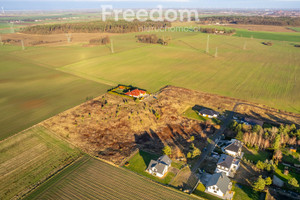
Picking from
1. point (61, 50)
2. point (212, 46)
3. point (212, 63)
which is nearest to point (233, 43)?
point (212, 46)

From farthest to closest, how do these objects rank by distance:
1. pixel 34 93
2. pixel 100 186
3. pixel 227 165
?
pixel 34 93
pixel 227 165
pixel 100 186

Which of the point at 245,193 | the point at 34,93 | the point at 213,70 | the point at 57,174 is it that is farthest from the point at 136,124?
the point at 213,70

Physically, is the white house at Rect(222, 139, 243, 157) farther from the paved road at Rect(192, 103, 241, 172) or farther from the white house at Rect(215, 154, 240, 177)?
the paved road at Rect(192, 103, 241, 172)

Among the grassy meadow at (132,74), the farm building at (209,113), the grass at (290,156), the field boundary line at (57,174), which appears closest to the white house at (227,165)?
the grass at (290,156)

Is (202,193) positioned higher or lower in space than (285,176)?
lower

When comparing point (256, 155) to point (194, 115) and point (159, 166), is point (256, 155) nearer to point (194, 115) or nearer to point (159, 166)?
point (194, 115)

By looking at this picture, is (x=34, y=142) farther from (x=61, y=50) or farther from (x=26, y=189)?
(x=61, y=50)

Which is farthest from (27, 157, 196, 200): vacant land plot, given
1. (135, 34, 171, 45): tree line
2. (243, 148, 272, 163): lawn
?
(135, 34, 171, 45): tree line
